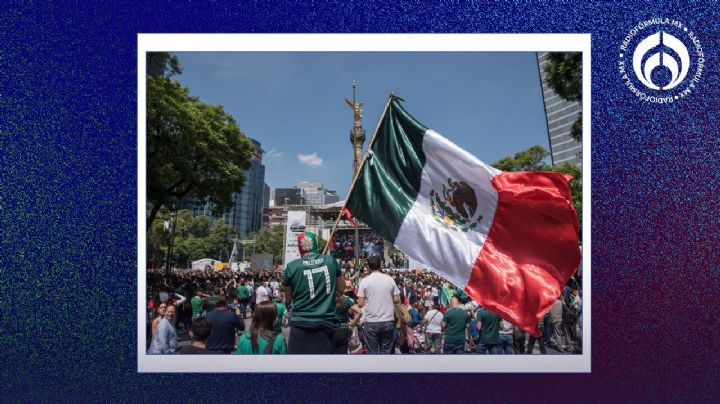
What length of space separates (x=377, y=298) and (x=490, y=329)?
70.5 inches

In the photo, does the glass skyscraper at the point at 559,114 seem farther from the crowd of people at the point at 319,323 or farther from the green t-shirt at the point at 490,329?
the crowd of people at the point at 319,323

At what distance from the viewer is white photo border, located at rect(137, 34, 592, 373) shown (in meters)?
4.55

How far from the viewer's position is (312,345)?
4.58 meters

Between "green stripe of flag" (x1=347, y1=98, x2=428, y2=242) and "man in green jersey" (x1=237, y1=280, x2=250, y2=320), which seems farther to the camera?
"man in green jersey" (x1=237, y1=280, x2=250, y2=320)

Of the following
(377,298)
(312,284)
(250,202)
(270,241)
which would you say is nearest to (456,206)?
(377,298)

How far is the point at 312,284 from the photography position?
179 inches

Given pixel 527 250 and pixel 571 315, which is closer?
pixel 527 250

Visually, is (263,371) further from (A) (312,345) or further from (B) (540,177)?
(B) (540,177)

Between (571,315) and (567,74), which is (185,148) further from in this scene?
(571,315)

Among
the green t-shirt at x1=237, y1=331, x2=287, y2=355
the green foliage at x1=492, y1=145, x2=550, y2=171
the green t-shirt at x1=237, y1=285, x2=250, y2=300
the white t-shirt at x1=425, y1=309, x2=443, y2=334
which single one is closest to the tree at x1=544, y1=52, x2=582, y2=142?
the white t-shirt at x1=425, y1=309, x2=443, y2=334

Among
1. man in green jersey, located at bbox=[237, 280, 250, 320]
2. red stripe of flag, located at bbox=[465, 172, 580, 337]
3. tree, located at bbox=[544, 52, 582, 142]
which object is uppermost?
tree, located at bbox=[544, 52, 582, 142]

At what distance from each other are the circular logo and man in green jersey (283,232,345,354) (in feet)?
9.77

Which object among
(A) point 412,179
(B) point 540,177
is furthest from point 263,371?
(B) point 540,177

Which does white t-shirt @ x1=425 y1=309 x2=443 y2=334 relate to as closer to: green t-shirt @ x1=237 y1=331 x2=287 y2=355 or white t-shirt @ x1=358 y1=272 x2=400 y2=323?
white t-shirt @ x1=358 y1=272 x2=400 y2=323
